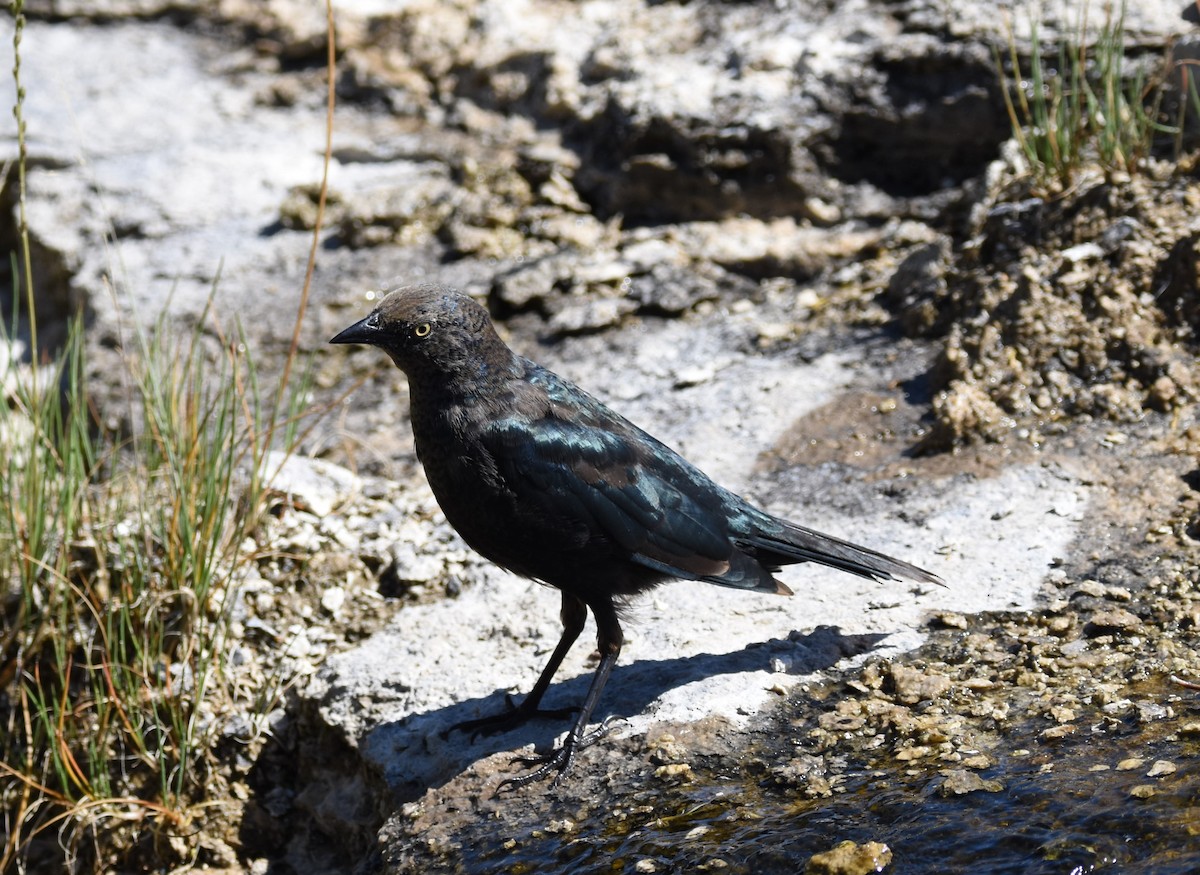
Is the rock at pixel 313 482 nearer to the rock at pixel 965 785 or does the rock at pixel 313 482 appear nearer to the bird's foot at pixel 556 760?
the bird's foot at pixel 556 760

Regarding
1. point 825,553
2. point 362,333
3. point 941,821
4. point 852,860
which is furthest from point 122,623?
point 941,821

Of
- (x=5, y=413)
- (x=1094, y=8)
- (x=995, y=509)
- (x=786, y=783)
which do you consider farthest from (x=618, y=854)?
(x=1094, y=8)

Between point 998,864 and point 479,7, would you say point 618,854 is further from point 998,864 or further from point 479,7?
point 479,7

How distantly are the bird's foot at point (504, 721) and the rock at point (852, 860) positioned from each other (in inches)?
44.4

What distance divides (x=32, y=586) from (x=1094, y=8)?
5.17 m

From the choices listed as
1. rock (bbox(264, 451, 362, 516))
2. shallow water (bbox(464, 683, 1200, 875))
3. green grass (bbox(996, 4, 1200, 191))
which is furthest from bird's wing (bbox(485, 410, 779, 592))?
green grass (bbox(996, 4, 1200, 191))

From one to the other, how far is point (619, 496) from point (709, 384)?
5.44 ft

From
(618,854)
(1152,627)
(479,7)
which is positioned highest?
(479,7)

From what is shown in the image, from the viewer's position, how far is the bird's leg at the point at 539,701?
355 centimetres

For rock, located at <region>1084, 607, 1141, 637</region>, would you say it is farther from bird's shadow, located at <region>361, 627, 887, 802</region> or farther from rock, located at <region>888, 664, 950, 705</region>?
bird's shadow, located at <region>361, 627, 887, 802</region>

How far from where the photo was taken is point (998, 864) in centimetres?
245

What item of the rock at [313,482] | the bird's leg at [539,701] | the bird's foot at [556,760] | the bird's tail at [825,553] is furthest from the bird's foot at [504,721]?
the rock at [313,482]

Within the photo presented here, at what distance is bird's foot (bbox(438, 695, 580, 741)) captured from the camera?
11.6ft

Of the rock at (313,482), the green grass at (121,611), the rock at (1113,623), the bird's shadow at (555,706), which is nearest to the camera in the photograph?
the rock at (1113,623)
